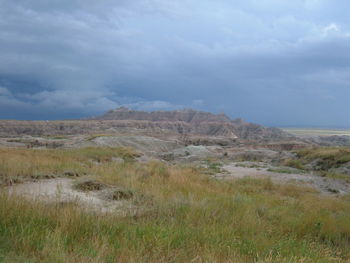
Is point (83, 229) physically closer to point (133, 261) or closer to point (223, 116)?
point (133, 261)

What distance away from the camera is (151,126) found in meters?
132

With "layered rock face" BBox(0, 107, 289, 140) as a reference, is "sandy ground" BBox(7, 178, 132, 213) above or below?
below

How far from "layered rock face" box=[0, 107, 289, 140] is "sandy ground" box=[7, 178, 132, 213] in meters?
77.3

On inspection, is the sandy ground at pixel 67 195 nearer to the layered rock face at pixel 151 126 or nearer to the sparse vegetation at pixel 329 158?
the sparse vegetation at pixel 329 158

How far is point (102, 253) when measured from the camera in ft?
10.5

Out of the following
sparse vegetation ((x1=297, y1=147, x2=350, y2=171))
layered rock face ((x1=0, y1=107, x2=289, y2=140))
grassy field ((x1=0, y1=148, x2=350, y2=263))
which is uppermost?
layered rock face ((x1=0, y1=107, x2=289, y2=140))

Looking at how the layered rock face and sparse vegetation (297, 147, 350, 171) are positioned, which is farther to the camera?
the layered rock face

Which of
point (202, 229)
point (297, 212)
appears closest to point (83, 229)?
point (202, 229)

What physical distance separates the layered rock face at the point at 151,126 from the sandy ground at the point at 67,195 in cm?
7728

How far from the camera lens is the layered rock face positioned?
93.9 m

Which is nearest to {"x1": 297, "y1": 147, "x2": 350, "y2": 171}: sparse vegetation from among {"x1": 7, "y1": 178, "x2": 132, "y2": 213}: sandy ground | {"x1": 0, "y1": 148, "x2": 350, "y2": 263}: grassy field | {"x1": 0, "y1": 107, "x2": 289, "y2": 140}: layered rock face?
{"x1": 0, "y1": 148, "x2": 350, "y2": 263}: grassy field

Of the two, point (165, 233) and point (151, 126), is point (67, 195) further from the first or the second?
point (151, 126)

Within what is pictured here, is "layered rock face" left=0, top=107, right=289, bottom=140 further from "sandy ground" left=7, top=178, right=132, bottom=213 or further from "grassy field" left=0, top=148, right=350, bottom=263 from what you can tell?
"grassy field" left=0, top=148, right=350, bottom=263

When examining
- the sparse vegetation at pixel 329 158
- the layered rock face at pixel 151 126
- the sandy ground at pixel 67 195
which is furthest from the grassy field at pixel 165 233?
the layered rock face at pixel 151 126
